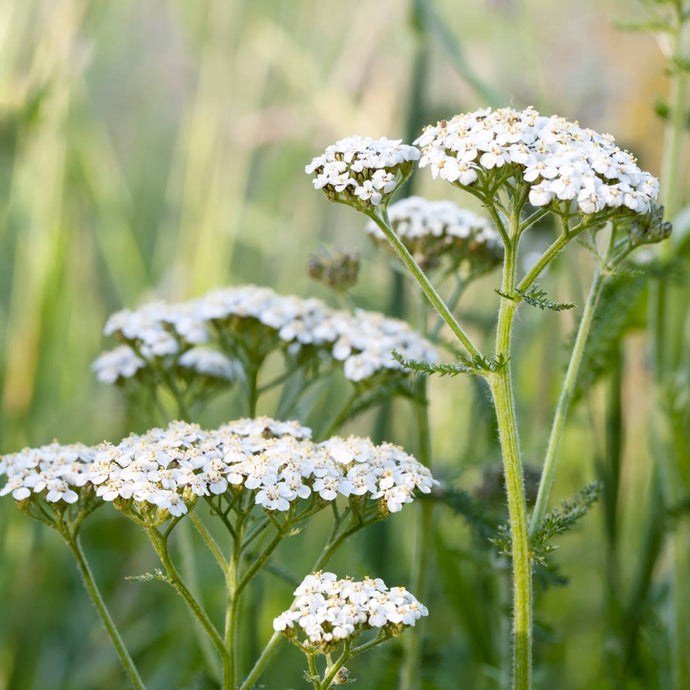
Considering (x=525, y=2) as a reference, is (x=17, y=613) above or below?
below

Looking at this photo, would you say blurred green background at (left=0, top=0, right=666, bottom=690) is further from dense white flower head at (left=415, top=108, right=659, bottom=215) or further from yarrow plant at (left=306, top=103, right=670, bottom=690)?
dense white flower head at (left=415, top=108, right=659, bottom=215)

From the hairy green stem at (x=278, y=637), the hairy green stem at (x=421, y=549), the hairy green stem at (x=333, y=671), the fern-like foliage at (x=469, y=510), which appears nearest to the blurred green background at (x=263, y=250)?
the hairy green stem at (x=421, y=549)

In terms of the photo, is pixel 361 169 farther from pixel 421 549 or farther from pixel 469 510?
pixel 421 549

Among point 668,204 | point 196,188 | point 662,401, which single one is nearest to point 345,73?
point 196,188

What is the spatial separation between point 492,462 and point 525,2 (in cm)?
94

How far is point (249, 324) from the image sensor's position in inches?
53.1

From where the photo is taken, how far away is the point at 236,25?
2443mm

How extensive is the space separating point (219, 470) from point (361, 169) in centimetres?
36

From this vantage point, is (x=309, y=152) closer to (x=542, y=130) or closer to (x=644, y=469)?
(x=644, y=469)

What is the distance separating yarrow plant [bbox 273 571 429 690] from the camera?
2.73 ft

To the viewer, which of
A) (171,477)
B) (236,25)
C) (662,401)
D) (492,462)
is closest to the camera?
(171,477)

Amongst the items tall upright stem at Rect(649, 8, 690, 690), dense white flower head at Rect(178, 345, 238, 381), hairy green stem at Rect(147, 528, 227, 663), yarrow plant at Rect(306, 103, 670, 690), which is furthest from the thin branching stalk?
tall upright stem at Rect(649, 8, 690, 690)

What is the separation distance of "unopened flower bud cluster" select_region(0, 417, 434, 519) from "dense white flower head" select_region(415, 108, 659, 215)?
1.07 feet

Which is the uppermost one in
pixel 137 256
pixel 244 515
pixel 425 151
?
pixel 137 256
